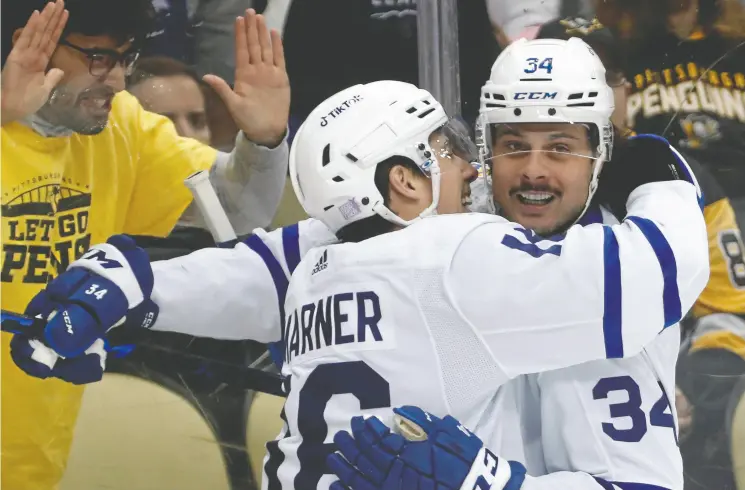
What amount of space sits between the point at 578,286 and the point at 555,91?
0.42 meters

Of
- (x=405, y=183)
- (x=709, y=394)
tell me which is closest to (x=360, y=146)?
(x=405, y=183)

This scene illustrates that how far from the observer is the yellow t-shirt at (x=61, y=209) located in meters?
2.05

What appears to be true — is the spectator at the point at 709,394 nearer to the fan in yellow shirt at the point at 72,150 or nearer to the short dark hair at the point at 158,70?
the fan in yellow shirt at the point at 72,150

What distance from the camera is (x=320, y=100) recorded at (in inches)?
86.4

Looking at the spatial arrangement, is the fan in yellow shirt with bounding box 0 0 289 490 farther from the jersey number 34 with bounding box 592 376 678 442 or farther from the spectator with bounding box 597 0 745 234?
the jersey number 34 with bounding box 592 376 678 442

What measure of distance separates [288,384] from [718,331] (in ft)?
3.72

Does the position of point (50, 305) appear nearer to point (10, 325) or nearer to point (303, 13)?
point (10, 325)

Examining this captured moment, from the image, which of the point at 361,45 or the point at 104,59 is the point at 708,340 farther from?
the point at 104,59

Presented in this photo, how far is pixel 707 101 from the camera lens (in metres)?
2.09

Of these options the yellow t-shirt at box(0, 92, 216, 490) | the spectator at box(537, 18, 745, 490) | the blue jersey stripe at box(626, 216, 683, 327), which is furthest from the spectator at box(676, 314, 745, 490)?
the yellow t-shirt at box(0, 92, 216, 490)

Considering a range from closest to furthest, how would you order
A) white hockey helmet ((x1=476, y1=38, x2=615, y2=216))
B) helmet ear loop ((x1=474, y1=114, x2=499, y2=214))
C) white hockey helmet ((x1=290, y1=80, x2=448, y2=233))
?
white hockey helmet ((x1=290, y1=80, x2=448, y2=233)) → white hockey helmet ((x1=476, y1=38, x2=615, y2=216)) → helmet ear loop ((x1=474, y1=114, x2=499, y2=214))

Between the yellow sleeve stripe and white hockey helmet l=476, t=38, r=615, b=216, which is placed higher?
white hockey helmet l=476, t=38, r=615, b=216

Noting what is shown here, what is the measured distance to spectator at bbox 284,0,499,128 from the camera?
2.18 meters

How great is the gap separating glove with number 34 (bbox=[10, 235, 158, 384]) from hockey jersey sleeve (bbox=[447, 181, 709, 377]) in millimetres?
588
